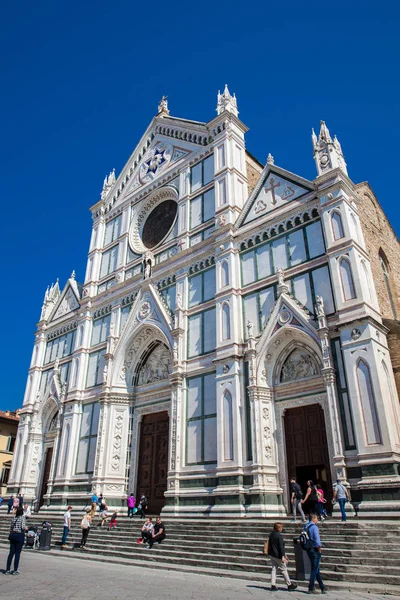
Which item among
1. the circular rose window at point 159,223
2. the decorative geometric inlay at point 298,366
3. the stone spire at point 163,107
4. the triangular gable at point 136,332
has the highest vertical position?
the stone spire at point 163,107

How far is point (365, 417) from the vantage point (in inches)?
530

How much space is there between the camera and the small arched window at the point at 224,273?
19703 millimetres

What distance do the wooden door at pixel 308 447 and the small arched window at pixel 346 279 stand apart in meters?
3.93

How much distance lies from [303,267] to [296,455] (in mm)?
6741

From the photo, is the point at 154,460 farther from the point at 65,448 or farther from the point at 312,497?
the point at 312,497

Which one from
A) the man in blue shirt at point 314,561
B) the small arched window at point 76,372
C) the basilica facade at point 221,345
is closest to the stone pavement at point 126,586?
the man in blue shirt at point 314,561

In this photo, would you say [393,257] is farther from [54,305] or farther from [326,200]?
[54,305]

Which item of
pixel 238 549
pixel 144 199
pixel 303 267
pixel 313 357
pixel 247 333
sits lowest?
pixel 238 549

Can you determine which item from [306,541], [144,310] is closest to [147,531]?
[306,541]

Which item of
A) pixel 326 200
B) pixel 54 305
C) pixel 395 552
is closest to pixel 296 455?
pixel 395 552

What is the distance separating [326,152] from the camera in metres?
18.3

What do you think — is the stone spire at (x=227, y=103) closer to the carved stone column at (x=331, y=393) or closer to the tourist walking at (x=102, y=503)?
the carved stone column at (x=331, y=393)

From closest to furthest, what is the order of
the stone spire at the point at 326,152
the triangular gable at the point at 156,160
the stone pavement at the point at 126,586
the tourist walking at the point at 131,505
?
the stone pavement at the point at 126,586 < the stone spire at the point at 326,152 < the tourist walking at the point at 131,505 < the triangular gable at the point at 156,160

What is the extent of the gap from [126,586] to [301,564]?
3600 millimetres
